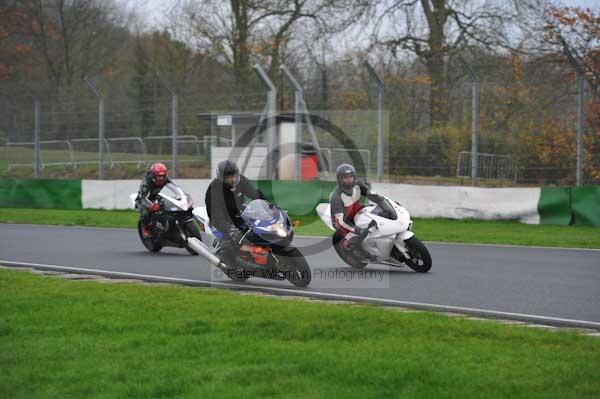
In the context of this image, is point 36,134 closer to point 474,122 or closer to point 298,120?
point 298,120

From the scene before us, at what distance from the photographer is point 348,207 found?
37.7ft

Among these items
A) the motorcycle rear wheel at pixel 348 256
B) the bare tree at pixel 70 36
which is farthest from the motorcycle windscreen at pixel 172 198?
the bare tree at pixel 70 36

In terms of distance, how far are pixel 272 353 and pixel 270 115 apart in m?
15.5

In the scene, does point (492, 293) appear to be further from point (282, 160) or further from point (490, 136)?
point (282, 160)

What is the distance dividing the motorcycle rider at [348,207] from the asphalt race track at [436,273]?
1.13 feet

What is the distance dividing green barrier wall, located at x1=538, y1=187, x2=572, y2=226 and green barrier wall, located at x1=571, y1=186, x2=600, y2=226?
0.11 meters

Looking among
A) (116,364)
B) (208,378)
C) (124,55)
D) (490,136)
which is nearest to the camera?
(208,378)

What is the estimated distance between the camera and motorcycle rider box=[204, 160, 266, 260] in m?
10.4

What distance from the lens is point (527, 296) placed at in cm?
930

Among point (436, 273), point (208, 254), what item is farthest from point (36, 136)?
point (436, 273)

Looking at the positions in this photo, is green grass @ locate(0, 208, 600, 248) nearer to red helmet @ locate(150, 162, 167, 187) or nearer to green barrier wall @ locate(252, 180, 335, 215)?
green barrier wall @ locate(252, 180, 335, 215)

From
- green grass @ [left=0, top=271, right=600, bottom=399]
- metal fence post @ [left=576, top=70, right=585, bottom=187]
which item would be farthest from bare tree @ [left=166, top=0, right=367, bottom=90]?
green grass @ [left=0, top=271, right=600, bottom=399]

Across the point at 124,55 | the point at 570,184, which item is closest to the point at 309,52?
the point at 570,184

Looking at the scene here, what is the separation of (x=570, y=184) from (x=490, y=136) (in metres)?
2.00
